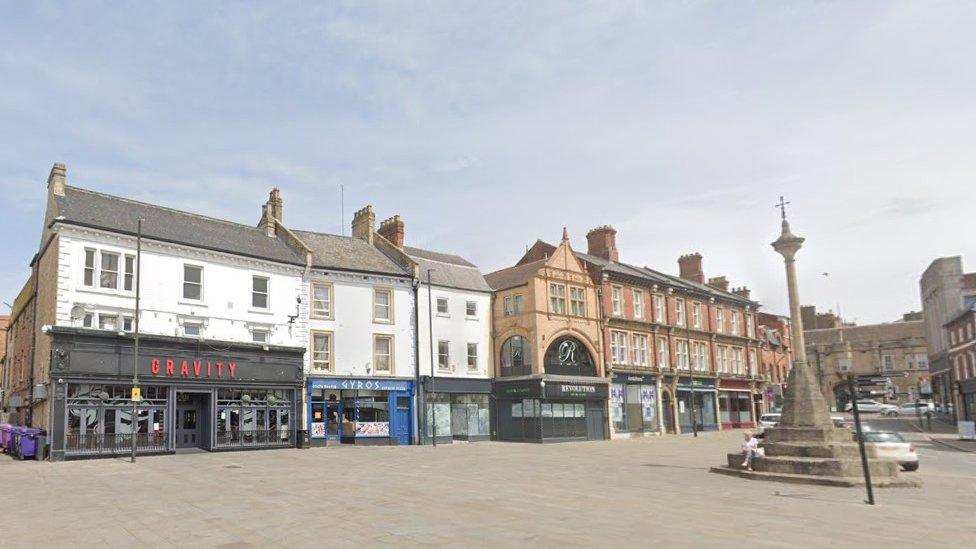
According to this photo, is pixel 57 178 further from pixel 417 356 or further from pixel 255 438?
pixel 417 356

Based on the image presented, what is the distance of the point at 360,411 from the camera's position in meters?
36.9

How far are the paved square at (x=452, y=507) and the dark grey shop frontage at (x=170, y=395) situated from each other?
2782mm

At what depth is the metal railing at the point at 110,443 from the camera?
27.2 meters

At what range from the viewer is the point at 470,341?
42281mm

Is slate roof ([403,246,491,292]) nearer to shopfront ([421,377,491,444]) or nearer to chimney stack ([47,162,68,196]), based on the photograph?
shopfront ([421,377,491,444])

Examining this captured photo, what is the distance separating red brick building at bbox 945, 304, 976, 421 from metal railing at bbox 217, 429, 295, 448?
154 ft

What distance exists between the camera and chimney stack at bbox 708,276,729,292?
66.5 meters

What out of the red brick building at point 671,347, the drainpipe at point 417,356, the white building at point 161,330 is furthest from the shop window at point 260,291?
the red brick building at point 671,347

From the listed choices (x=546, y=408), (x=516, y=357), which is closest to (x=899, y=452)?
(x=546, y=408)

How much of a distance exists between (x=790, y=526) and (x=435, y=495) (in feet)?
26.0

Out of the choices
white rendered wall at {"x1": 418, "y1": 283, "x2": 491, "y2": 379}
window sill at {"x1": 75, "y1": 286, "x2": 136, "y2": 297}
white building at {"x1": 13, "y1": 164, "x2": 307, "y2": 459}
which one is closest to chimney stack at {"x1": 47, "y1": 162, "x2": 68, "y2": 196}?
white building at {"x1": 13, "y1": 164, "x2": 307, "y2": 459}

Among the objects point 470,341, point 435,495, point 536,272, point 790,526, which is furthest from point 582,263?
point 790,526

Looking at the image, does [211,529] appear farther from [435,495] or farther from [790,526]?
[790,526]

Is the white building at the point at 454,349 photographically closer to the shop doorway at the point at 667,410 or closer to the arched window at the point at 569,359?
the arched window at the point at 569,359
